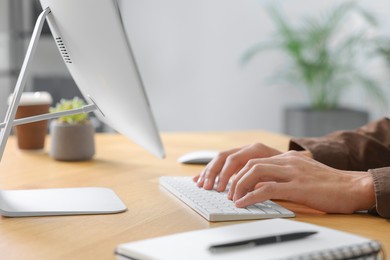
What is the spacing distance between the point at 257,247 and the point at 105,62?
1.27ft

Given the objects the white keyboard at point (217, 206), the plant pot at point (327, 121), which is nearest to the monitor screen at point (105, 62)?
the white keyboard at point (217, 206)

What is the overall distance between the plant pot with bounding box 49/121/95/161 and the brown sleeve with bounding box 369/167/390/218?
766 millimetres

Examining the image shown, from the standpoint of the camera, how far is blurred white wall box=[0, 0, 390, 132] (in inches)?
173

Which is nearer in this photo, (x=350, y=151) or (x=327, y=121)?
(x=350, y=151)

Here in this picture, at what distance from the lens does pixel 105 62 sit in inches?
38.7

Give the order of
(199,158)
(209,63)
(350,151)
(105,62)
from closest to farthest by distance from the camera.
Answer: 1. (105,62)
2. (350,151)
3. (199,158)
4. (209,63)

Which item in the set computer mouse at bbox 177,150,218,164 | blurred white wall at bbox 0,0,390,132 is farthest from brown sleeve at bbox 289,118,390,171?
blurred white wall at bbox 0,0,390,132

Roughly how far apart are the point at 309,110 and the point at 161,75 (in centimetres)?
106

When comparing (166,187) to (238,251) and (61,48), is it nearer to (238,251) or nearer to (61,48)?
(61,48)

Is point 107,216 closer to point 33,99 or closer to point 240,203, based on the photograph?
point 240,203

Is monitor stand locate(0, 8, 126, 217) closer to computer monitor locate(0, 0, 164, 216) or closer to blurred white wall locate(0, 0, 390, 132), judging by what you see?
computer monitor locate(0, 0, 164, 216)

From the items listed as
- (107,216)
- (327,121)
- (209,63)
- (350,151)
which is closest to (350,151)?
(350,151)

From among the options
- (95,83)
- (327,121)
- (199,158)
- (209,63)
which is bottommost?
(327,121)

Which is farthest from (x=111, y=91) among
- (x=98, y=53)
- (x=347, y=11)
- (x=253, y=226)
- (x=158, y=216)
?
(x=347, y=11)
